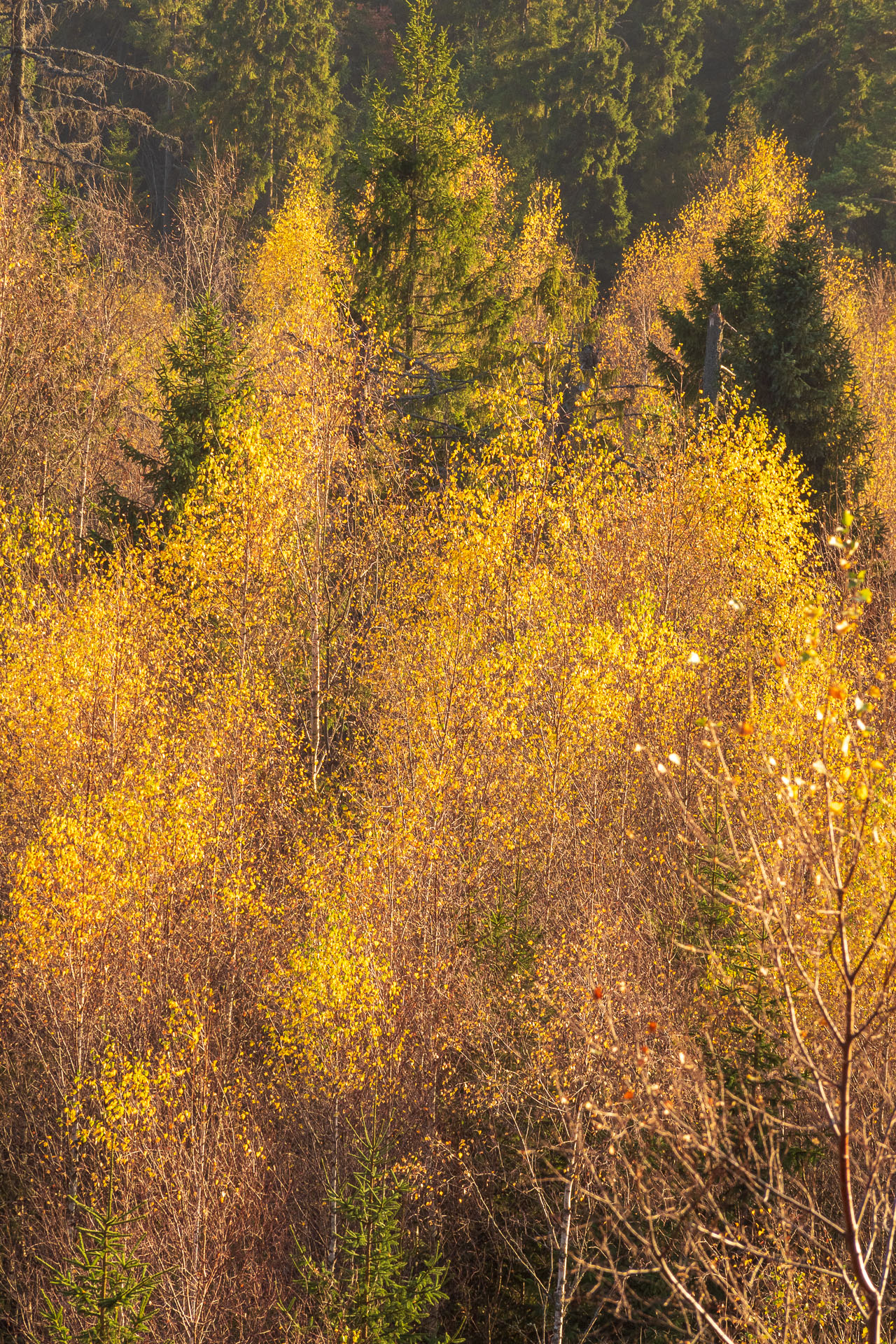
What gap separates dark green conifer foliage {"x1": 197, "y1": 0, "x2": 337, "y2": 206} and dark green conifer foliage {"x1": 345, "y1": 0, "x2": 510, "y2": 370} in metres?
19.0

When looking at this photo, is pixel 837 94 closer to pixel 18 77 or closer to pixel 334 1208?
pixel 18 77

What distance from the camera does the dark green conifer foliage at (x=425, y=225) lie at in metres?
18.5

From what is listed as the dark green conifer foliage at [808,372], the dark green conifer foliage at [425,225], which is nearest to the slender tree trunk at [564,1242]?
the dark green conifer foliage at [808,372]

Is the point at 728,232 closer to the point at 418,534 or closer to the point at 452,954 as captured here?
the point at 418,534

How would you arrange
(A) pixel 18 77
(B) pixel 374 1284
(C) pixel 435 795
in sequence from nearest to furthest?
1. (B) pixel 374 1284
2. (C) pixel 435 795
3. (A) pixel 18 77

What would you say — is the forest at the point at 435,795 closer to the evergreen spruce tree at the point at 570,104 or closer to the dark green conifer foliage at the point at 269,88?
the evergreen spruce tree at the point at 570,104

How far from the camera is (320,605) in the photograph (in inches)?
612

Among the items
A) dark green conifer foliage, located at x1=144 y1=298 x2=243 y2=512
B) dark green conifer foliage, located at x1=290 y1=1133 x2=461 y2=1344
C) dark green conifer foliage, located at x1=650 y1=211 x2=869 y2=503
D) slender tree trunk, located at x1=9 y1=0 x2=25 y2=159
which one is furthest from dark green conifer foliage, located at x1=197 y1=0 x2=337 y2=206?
dark green conifer foliage, located at x1=290 y1=1133 x2=461 y2=1344

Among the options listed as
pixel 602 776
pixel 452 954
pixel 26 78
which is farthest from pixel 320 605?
pixel 26 78

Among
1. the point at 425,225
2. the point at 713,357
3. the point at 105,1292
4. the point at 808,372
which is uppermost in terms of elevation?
the point at 425,225

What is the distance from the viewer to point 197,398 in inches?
654

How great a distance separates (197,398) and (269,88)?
2544 cm

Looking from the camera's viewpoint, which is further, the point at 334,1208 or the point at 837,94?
the point at 837,94

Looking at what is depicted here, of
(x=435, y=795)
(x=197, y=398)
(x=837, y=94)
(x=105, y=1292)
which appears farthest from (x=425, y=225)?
(x=837, y=94)
